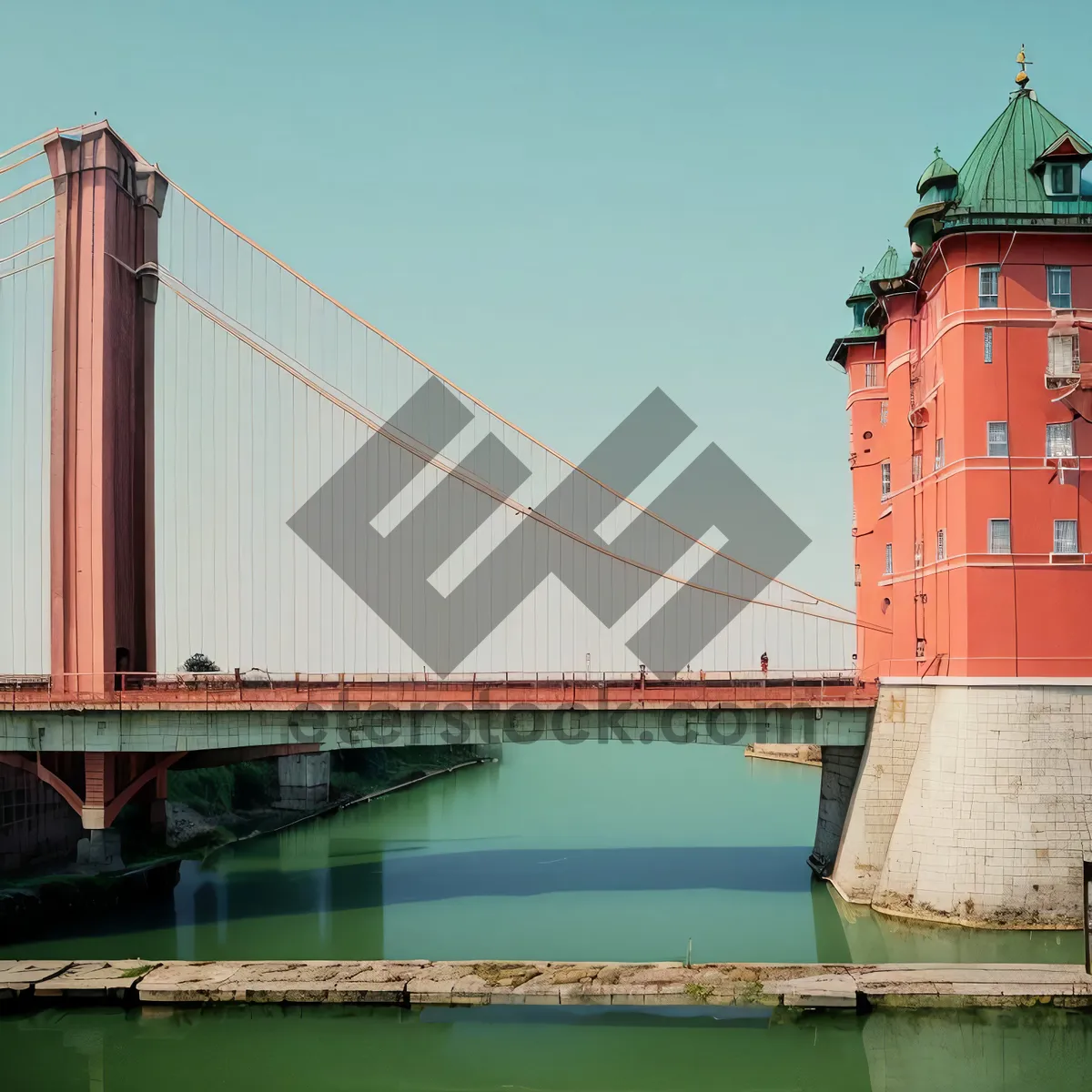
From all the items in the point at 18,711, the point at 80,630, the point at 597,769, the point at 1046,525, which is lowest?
the point at 597,769

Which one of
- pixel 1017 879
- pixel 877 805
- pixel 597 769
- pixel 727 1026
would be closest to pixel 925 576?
pixel 877 805

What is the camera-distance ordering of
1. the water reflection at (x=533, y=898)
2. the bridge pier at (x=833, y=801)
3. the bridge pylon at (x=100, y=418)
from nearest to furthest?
1. the water reflection at (x=533, y=898)
2. the bridge pier at (x=833, y=801)
3. the bridge pylon at (x=100, y=418)

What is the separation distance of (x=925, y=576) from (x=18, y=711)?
33.1 m

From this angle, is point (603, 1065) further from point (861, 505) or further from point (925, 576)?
point (861, 505)

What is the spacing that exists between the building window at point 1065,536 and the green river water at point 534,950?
12.2m

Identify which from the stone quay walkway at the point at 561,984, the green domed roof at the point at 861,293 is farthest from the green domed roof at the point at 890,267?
the stone quay walkway at the point at 561,984

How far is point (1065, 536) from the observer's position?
38.5 meters

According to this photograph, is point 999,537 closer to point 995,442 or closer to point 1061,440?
point 995,442

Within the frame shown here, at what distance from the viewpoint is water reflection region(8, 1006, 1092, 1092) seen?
26578 millimetres

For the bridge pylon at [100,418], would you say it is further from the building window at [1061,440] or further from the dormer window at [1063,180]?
the dormer window at [1063,180]

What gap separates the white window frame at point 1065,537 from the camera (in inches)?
1511

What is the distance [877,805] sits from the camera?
4106 centimetres

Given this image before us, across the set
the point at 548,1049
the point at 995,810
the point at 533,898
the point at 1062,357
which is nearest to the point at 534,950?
the point at 533,898

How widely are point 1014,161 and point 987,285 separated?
4.64 meters
